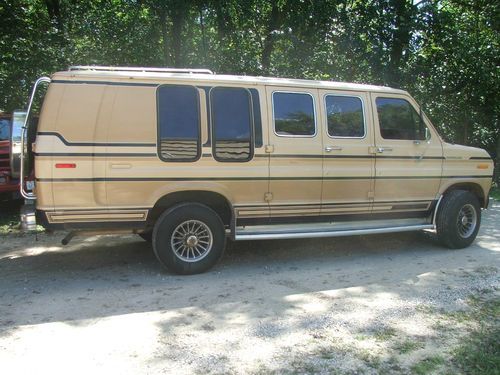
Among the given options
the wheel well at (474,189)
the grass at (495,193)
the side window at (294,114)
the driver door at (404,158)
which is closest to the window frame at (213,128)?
the side window at (294,114)

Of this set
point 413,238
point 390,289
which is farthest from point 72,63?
point 390,289

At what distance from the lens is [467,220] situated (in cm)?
738

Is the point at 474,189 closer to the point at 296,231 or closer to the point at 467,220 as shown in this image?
the point at 467,220

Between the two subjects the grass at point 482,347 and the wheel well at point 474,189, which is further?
the wheel well at point 474,189

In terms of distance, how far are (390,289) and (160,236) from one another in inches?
102

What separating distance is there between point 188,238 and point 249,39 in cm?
848

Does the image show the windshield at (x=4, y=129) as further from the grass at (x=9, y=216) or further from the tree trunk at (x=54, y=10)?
the tree trunk at (x=54, y=10)

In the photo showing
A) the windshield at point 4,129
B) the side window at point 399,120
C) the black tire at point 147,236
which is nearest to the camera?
the side window at point 399,120

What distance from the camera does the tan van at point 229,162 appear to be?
5.39 meters

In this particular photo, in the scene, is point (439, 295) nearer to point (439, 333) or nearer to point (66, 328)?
point (439, 333)

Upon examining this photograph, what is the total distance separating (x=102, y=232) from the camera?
5.63m

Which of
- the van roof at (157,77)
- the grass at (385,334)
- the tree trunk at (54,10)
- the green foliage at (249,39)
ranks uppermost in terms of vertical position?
the tree trunk at (54,10)

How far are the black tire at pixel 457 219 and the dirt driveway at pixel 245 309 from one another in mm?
222

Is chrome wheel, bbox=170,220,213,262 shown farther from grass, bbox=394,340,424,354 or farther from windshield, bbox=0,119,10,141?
windshield, bbox=0,119,10,141
